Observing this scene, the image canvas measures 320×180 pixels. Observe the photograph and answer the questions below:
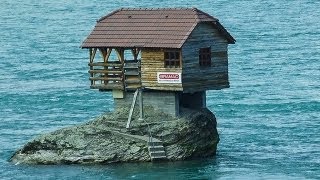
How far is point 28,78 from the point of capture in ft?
313

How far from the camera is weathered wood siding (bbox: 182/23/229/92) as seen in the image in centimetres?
5872

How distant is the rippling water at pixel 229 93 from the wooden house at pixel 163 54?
317cm

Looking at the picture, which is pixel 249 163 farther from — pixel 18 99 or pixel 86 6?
pixel 86 6

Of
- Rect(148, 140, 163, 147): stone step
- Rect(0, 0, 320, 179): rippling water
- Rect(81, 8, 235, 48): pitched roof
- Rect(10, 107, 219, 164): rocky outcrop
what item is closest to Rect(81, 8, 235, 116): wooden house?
Rect(81, 8, 235, 48): pitched roof

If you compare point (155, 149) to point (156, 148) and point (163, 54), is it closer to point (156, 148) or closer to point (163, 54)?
point (156, 148)

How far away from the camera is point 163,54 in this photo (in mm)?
58875

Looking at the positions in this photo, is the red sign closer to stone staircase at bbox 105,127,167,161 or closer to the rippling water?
stone staircase at bbox 105,127,167,161

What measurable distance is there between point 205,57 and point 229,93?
28.3 metres

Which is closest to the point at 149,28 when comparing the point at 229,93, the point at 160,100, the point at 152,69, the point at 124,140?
the point at 152,69

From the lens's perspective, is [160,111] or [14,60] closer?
[160,111]

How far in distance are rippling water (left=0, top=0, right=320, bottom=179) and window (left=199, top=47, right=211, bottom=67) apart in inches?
158

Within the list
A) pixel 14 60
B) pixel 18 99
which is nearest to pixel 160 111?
pixel 18 99

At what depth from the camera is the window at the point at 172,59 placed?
5862 centimetres

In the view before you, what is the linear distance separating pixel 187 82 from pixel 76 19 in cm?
8981
